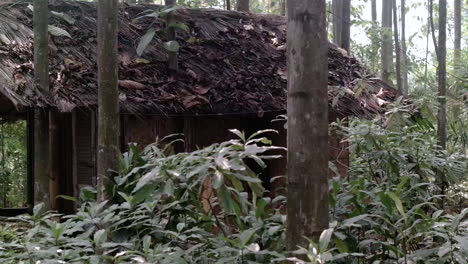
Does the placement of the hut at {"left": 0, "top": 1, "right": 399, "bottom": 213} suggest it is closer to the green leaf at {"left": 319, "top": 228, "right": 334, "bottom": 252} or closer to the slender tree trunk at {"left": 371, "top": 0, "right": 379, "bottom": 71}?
the green leaf at {"left": 319, "top": 228, "right": 334, "bottom": 252}

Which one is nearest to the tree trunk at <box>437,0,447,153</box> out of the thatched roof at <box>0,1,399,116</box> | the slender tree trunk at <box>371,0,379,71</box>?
the thatched roof at <box>0,1,399,116</box>

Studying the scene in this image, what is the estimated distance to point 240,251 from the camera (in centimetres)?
251

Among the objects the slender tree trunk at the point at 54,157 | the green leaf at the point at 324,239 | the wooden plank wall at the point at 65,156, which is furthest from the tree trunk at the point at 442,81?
the slender tree trunk at the point at 54,157

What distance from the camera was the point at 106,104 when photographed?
352 centimetres

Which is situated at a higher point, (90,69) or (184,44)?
(184,44)

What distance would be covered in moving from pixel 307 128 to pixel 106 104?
1621 mm

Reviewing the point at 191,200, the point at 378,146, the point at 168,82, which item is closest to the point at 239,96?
the point at 168,82

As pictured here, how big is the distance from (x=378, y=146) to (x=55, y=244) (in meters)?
2.16

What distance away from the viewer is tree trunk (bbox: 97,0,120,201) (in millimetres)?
3477

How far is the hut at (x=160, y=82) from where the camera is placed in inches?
238

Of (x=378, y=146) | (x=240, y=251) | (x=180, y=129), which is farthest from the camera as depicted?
(x=180, y=129)

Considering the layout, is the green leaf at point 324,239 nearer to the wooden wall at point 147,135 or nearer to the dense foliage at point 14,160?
the wooden wall at point 147,135

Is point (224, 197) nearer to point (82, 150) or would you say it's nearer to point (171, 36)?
point (171, 36)

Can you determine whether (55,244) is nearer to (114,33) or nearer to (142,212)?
(142,212)
